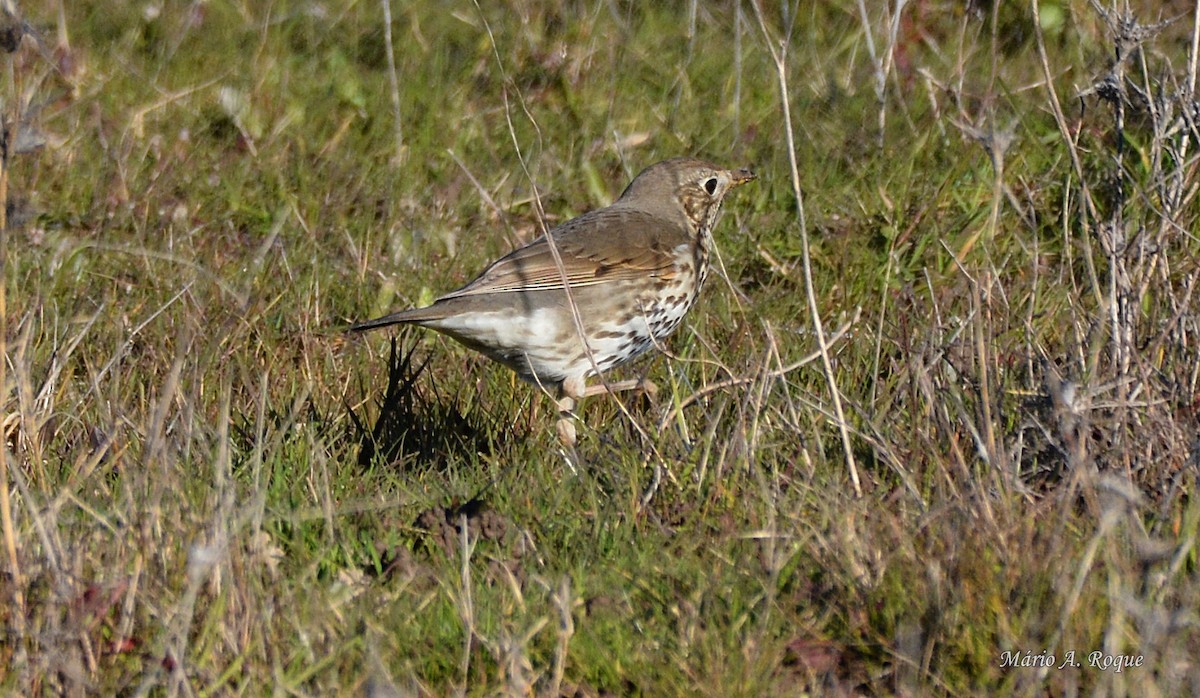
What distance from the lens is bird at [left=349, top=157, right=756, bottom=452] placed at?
193 inches

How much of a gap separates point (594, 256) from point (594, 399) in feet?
1.51

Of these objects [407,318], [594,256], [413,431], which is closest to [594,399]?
[594,256]

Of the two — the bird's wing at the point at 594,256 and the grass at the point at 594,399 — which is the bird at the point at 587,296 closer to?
the bird's wing at the point at 594,256

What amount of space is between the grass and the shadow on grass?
21 millimetres

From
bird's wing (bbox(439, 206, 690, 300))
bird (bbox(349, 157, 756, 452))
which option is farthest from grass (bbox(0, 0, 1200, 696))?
bird's wing (bbox(439, 206, 690, 300))

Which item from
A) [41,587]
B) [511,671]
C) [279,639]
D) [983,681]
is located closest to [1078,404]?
[983,681]

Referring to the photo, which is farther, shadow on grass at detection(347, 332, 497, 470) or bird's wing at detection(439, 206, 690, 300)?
bird's wing at detection(439, 206, 690, 300)

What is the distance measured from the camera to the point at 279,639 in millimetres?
3123

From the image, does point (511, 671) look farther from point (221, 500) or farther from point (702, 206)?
point (702, 206)

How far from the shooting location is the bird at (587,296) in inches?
193

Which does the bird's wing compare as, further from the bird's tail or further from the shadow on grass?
the shadow on grass

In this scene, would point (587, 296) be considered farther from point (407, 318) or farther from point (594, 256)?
point (407, 318)

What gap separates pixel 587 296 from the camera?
5.21 meters

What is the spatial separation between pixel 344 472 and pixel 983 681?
6.43 feet
